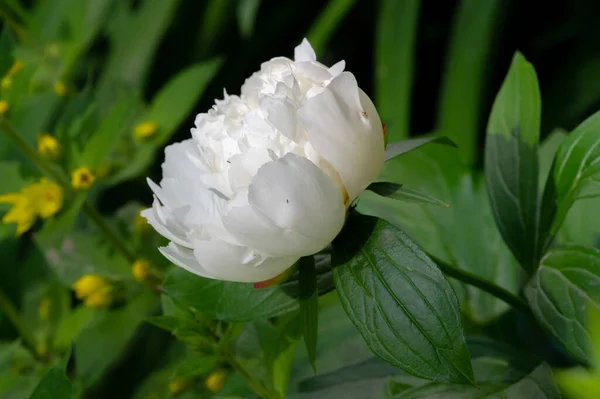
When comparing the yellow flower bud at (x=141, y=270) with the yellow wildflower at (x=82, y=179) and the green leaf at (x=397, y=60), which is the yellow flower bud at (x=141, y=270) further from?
the green leaf at (x=397, y=60)

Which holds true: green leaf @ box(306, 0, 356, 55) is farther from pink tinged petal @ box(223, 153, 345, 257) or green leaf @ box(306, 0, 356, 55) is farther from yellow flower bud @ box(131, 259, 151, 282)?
pink tinged petal @ box(223, 153, 345, 257)

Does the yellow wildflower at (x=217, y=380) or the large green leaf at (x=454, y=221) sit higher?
the yellow wildflower at (x=217, y=380)

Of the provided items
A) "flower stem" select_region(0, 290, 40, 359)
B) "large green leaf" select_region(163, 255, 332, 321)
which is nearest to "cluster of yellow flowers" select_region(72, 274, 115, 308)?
"flower stem" select_region(0, 290, 40, 359)

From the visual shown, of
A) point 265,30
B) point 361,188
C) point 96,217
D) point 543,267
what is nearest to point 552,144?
point 543,267

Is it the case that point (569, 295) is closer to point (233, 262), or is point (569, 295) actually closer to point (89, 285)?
point (233, 262)

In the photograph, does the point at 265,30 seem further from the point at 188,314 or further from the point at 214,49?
the point at 188,314

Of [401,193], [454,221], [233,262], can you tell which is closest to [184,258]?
[233,262]

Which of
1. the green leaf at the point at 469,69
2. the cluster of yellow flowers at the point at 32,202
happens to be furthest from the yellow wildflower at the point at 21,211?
the green leaf at the point at 469,69
